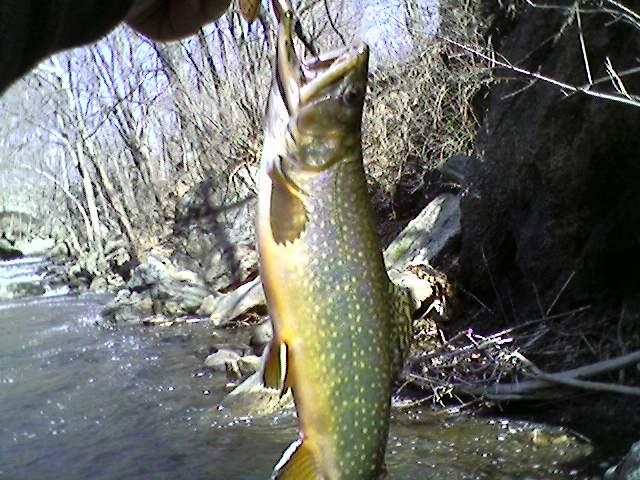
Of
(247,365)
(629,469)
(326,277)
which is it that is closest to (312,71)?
(326,277)

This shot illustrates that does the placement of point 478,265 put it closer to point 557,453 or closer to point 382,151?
point 557,453

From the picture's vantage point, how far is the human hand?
222 centimetres

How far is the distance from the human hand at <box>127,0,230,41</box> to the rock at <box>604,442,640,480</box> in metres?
4.50

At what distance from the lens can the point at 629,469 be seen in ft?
17.9

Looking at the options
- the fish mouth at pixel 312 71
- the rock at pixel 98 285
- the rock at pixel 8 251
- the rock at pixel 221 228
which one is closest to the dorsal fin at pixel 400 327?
the fish mouth at pixel 312 71

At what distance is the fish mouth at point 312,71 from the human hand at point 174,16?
28cm

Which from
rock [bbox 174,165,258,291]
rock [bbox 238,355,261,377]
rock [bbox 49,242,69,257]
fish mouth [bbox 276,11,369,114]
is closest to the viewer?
fish mouth [bbox 276,11,369,114]

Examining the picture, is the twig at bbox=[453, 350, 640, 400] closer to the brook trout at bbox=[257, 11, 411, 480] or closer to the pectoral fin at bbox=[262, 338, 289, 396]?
the brook trout at bbox=[257, 11, 411, 480]

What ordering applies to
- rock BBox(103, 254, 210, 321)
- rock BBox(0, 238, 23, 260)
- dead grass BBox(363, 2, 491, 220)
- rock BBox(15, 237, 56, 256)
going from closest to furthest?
dead grass BBox(363, 2, 491, 220), rock BBox(103, 254, 210, 321), rock BBox(0, 238, 23, 260), rock BBox(15, 237, 56, 256)

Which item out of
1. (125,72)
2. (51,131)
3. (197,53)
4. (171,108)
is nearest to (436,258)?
(197,53)

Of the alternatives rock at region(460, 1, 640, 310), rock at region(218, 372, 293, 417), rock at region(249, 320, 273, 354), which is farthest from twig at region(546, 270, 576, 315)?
rock at region(249, 320, 273, 354)

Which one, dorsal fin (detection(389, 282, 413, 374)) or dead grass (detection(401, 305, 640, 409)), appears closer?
dorsal fin (detection(389, 282, 413, 374))

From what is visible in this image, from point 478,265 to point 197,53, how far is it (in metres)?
12.9

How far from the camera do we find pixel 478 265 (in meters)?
10.3
